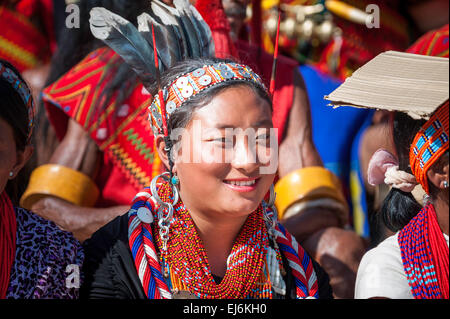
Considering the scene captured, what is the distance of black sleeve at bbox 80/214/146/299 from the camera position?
1.99 meters

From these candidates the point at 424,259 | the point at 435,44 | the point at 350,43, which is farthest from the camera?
the point at 350,43

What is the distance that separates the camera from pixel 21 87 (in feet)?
6.44

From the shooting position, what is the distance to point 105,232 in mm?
2102

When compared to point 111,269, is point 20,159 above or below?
above

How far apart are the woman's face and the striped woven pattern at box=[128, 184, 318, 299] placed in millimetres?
155

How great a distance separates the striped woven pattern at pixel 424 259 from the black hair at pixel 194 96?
0.56 meters

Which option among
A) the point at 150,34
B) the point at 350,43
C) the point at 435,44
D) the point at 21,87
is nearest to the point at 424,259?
the point at 150,34

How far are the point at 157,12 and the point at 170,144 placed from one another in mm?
441

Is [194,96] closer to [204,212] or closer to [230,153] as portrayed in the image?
[230,153]

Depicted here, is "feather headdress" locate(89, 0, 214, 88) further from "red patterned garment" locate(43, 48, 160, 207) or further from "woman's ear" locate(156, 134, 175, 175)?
"red patterned garment" locate(43, 48, 160, 207)

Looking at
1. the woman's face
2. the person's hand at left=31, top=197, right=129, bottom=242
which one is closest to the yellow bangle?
the person's hand at left=31, top=197, right=129, bottom=242

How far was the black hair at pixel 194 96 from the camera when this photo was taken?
201 cm

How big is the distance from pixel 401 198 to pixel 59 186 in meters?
1.63
